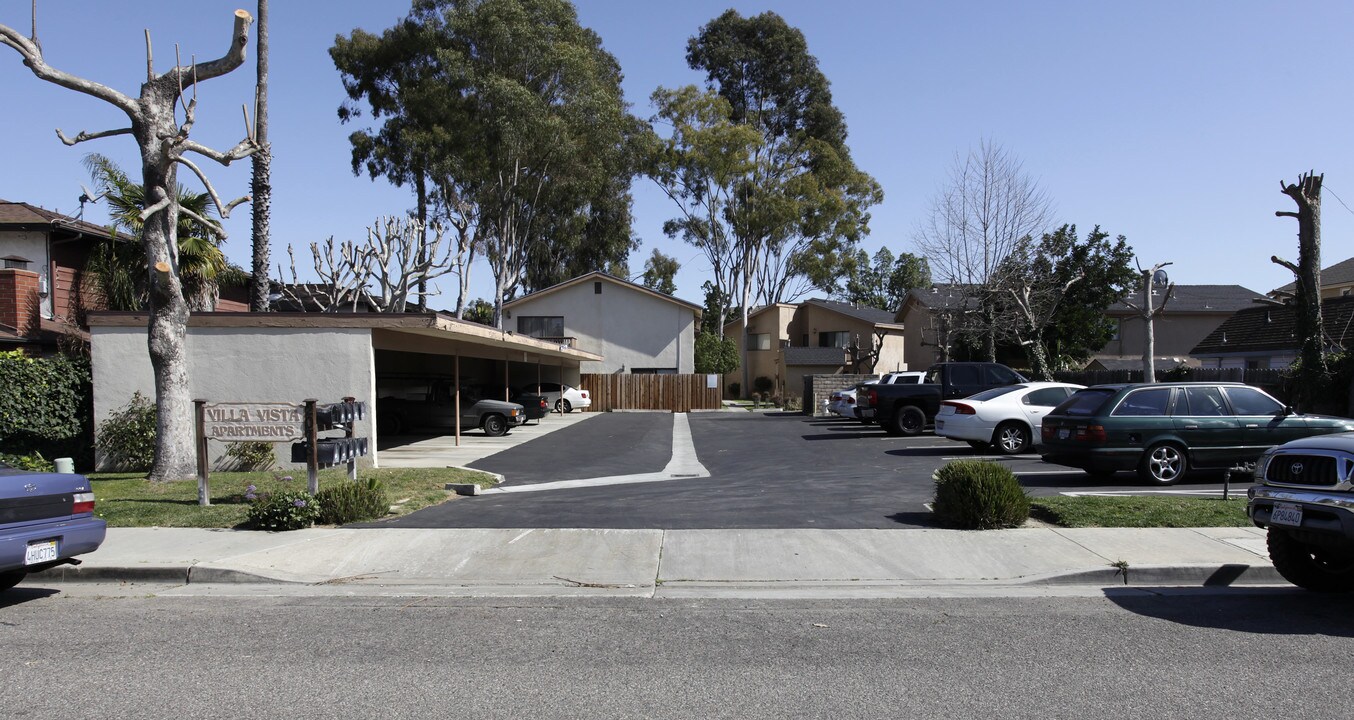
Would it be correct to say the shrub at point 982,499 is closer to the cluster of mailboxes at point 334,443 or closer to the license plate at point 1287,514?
the license plate at point 1287,514

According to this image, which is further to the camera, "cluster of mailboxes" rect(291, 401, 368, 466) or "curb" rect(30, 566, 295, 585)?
"cluster of mailboxes" rect(291, 401, 368, 466)

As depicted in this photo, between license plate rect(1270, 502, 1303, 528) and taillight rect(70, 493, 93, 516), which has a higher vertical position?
taillight rect(70, 493, 93, 516)

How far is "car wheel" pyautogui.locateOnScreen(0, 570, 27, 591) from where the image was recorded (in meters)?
7.62

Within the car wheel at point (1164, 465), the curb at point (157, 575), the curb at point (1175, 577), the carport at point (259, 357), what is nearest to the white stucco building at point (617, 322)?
the carport at point (259, 357)

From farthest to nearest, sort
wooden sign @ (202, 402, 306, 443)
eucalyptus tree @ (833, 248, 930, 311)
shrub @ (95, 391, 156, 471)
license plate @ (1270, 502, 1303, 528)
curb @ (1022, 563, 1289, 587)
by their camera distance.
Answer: eucalyptus tree @ (833, 248, 930, 311) < shrub @ (95, 391, 156, 471) < wooden sign @ (202, 402, 306, 443) < curb @ (1022, 563, 1289, 587) < license plate @ (1270, 502, 1303, 528)

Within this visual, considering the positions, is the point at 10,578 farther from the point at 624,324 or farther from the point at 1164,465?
the point at 624,324

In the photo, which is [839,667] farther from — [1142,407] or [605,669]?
[1142,407]

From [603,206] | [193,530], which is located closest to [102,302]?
[193,530]

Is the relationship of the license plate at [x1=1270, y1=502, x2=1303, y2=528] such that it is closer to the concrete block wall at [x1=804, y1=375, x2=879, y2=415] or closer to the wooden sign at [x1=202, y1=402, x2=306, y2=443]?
the wooden sign at [x1=202, y1=402, x2=306, y2=443]

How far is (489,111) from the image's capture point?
122ft

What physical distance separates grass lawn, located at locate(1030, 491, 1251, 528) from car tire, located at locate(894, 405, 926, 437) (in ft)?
41.4

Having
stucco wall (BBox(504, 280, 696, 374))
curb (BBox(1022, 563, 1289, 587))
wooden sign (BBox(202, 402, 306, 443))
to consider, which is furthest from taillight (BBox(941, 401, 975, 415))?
stucco wall (BBox(504, 280, 696, 374))

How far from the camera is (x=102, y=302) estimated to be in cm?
2202

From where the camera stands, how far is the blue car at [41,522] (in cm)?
702
